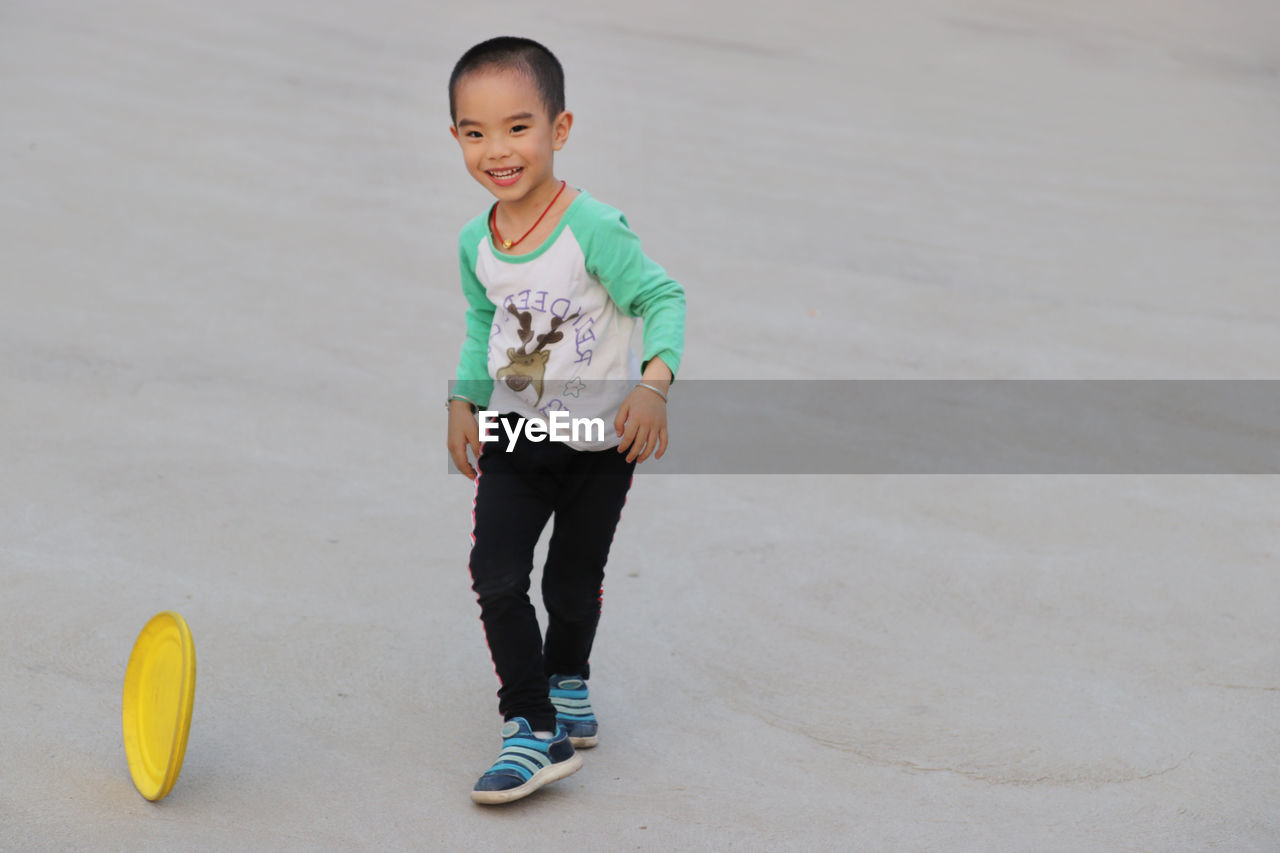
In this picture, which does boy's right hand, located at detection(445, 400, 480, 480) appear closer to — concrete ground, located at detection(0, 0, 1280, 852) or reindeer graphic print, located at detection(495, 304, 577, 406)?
reindeer graphic print, located at detection(495, 304, 577, 406)

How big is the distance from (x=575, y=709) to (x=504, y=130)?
109 centimetres

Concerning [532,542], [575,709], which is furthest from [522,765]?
[532,542]

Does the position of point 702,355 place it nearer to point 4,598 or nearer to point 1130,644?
point 1130,644

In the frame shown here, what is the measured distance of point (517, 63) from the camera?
2.32 meters

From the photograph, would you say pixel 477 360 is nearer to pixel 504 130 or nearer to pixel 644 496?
pixel 504 130

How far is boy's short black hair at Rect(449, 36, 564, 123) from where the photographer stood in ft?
7.60

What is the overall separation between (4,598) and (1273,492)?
3359mm

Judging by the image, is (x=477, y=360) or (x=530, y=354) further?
(x=477, y=360)

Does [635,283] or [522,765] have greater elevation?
[635,283]

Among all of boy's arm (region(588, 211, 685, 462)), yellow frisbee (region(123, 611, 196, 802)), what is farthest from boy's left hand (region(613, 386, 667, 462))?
yellow frisbee (region(123, 611, 196, 802))

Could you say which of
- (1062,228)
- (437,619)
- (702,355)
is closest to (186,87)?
(702,355)

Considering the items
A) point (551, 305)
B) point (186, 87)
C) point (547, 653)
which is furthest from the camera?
point (186, 87)

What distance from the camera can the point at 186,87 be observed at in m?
6.98

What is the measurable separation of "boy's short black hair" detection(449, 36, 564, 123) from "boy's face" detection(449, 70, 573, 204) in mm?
12
